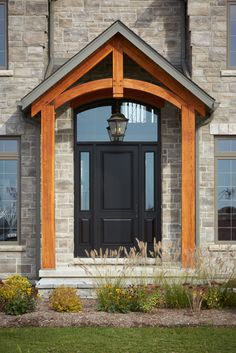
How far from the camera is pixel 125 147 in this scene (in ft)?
39.0

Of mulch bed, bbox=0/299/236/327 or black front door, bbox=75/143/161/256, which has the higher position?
black front door, bbox=75/143/161/256

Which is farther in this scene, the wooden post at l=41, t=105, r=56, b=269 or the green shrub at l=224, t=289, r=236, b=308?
the wooden post at l=41, t=105, r=56, b=269

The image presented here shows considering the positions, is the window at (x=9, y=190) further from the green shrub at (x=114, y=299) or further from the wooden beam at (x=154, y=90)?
the green shrub at (x=114, y=299)

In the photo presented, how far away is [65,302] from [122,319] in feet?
3.06

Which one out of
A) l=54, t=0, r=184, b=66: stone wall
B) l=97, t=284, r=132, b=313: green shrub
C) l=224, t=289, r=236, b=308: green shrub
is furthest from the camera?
l=54, t=0, r=184, b=66: stone wall

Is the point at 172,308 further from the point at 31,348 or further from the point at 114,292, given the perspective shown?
the point at 31,348

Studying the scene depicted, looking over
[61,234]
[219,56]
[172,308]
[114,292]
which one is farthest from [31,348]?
[219,56]

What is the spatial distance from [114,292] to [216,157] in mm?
3932

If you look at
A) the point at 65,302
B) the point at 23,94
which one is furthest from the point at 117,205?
the point at 65,302

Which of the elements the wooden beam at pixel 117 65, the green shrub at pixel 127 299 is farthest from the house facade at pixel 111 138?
the green shrub at pixel 127 299

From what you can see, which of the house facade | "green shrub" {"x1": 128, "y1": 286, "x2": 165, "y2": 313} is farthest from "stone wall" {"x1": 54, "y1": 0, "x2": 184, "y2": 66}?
"green shrub" {"x1": 128, "y1": 286, "x2": 165, "y2": 313}

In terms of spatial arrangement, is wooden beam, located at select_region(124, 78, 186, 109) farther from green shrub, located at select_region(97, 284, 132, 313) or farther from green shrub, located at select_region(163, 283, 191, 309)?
green shrub, located at select_region(97, 284, 132, 313)

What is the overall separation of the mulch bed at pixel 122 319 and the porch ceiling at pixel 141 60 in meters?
3.87

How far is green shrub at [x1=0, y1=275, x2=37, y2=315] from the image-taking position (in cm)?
852
